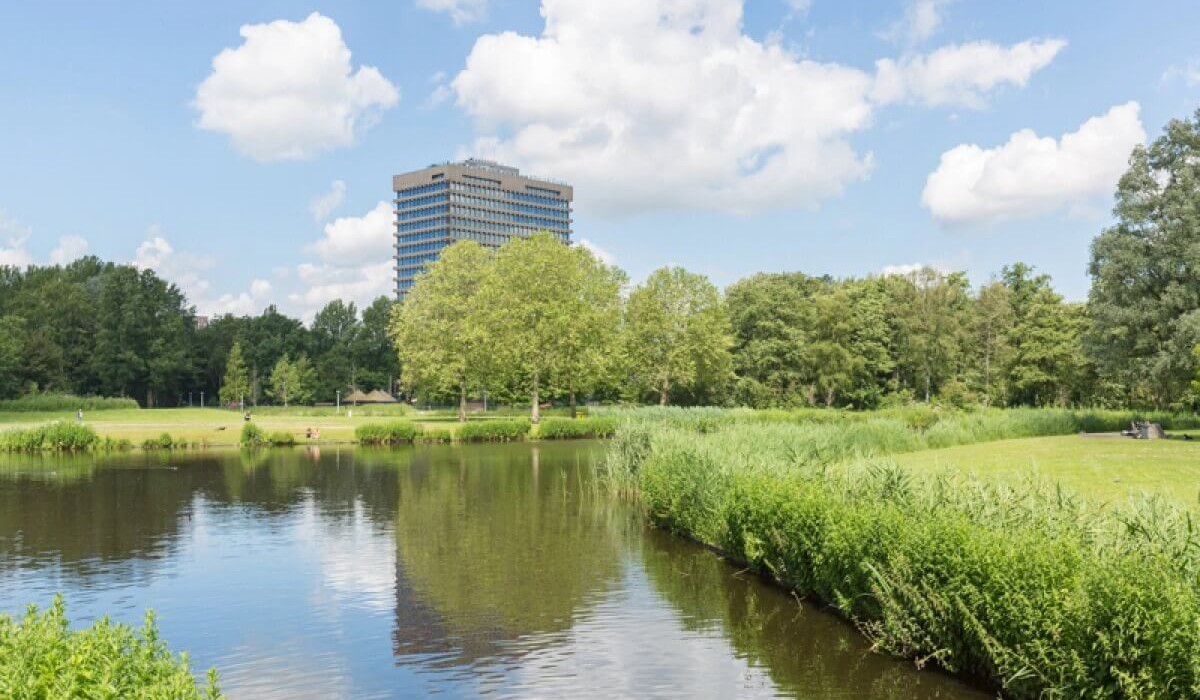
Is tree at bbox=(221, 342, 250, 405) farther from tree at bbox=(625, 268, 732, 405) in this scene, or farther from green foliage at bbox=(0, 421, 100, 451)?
green foliage at bbox=(0, 421, 100, 451)

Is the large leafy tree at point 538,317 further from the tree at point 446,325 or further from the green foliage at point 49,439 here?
the green foliage at point 49,439

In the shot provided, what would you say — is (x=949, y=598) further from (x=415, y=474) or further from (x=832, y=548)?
(x=415, y=474)

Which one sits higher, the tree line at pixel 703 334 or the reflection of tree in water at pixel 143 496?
the tree line at pixel 703 334

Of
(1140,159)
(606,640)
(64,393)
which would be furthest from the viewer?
(64,393)

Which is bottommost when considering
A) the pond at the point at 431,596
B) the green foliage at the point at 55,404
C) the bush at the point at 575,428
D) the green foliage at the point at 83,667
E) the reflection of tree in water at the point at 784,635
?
the reflection of tree in water at the point at 784,635

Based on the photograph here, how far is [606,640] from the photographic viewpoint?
13.9m

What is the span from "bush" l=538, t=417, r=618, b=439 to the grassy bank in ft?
139

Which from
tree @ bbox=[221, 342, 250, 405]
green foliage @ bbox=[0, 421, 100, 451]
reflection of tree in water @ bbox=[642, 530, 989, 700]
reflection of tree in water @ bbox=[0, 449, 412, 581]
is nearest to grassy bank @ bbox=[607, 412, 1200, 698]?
reflection of tree in water @ bbox=[642, 530, 989, 700]

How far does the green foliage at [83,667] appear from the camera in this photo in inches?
228

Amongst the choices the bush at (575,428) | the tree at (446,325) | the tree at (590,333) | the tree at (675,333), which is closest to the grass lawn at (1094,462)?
the bush at (575,428)

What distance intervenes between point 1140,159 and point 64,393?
110m

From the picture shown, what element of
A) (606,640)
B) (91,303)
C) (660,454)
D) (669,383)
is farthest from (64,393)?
(606,640)

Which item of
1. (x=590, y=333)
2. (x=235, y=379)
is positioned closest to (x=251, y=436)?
(x=590, y=333)

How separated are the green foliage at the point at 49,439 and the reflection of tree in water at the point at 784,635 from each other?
43137mm
